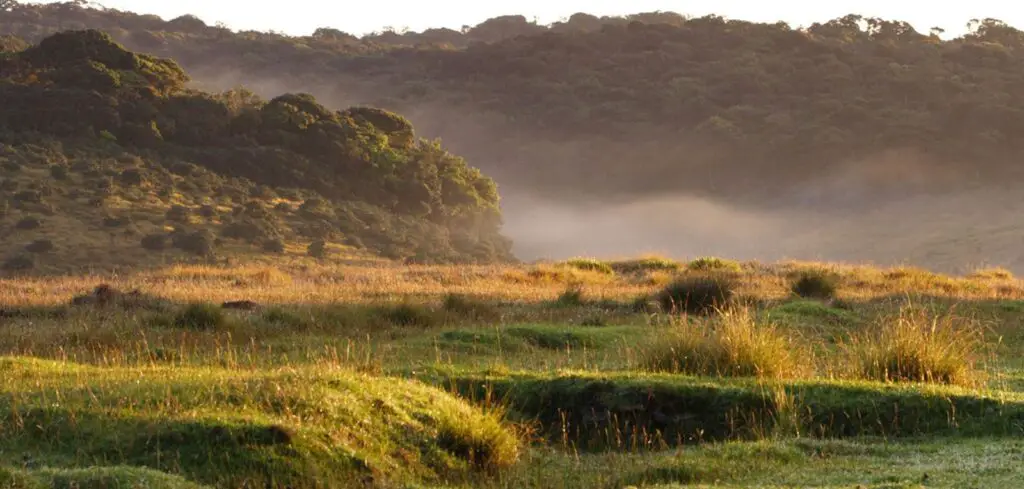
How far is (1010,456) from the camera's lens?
9656 mm

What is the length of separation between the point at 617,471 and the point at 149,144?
56.5m

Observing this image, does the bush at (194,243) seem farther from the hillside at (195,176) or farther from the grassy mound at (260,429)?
the grassy mound at (260,429)

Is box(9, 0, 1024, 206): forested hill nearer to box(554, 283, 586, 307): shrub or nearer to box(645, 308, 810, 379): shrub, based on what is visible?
box(554, 283, 586, 307): shrub

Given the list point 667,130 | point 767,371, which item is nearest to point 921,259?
point 667,130

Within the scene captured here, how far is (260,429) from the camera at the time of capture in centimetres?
943

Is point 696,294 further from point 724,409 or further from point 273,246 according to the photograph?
point 273,246

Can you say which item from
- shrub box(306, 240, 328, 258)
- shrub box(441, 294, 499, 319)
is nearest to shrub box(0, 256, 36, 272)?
shrub box(306, 240, 328, 258)

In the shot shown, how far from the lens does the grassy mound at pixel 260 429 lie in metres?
9.09

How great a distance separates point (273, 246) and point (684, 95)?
7372 cm

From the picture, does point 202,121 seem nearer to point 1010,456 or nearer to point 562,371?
point 562,371

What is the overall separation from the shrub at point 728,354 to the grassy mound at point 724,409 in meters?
0.82

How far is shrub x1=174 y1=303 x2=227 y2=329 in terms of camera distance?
20.9 m

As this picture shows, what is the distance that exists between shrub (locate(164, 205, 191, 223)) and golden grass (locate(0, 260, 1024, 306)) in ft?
32.8

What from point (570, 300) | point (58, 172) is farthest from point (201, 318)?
point (58, 172)
